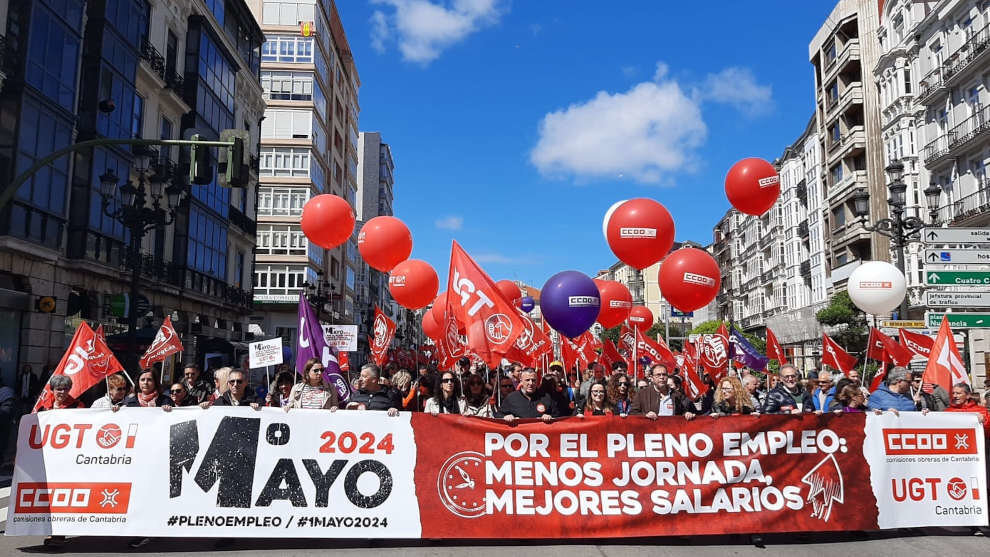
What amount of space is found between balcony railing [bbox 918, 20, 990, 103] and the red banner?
91.4 ft

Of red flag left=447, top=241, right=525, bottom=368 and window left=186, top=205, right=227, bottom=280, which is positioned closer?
red flag left=447, top=241, right=525, bottom=368

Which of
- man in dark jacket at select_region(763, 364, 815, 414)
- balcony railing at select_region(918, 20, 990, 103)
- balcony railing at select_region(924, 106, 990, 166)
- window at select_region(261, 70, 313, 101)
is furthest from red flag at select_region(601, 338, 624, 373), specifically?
window at select_region(261, 70, 313, 101)

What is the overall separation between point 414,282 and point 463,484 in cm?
940

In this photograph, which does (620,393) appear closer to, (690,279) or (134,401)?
(690,279)

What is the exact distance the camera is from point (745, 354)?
663 inches

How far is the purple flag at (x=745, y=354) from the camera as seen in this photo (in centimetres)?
1658

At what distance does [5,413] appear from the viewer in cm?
1181

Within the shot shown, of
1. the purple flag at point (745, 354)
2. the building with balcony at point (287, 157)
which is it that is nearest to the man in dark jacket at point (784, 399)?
the purple flag at point (745, 354)

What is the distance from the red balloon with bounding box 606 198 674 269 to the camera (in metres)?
12.6

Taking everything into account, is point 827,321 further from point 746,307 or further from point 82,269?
point 746,307

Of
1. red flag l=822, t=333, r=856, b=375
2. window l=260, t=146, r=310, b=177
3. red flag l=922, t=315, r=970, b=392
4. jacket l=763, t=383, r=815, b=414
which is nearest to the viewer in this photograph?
jacket l=763, t=383, r=815, b=414

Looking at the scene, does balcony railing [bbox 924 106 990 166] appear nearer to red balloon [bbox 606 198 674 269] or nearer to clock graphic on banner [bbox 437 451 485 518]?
red balloon [bbox 606 198 674 269]

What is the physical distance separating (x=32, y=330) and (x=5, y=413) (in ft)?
29.3

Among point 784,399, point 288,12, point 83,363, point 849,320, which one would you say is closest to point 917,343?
point 784,399
